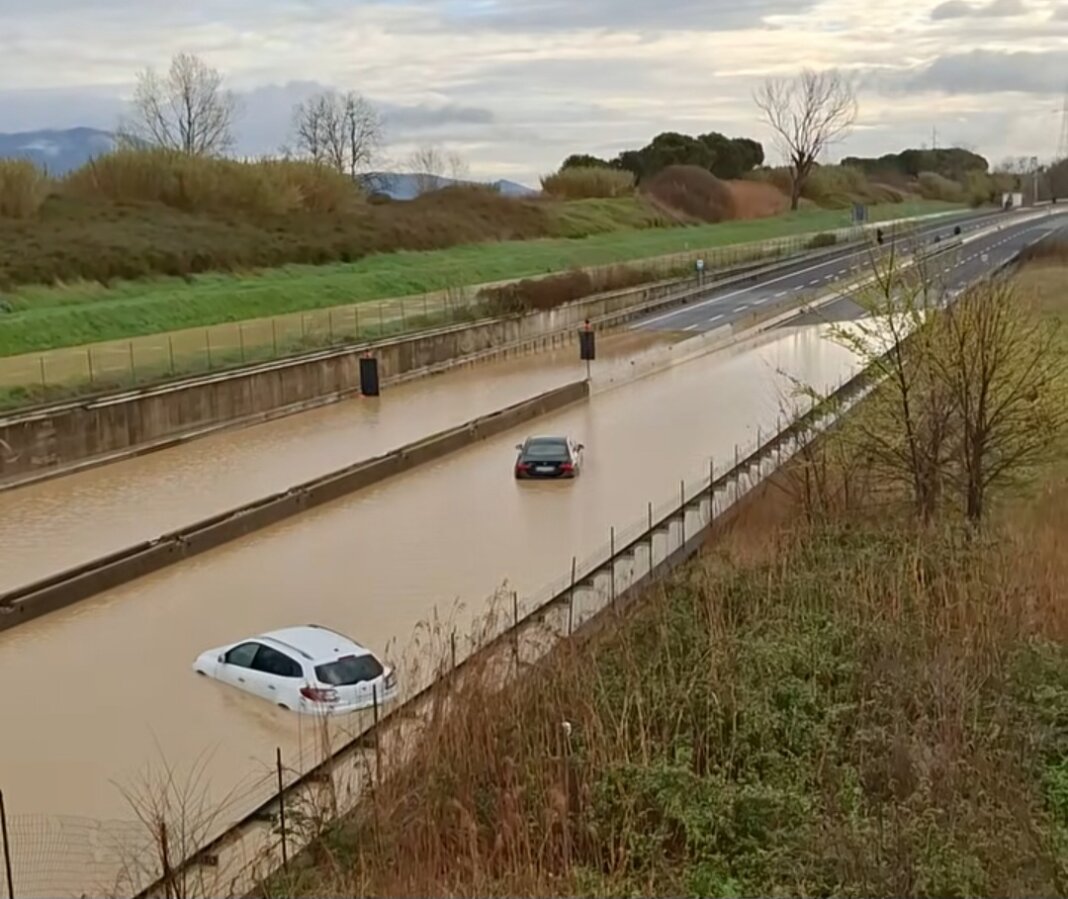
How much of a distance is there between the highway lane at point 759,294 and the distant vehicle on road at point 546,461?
19775mm

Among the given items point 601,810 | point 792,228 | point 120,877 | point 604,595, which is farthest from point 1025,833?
point 792,228

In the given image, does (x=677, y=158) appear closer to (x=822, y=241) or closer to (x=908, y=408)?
(x=822, y=241)

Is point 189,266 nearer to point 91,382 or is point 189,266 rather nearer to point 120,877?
point 91,382

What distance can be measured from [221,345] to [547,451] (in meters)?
14.4

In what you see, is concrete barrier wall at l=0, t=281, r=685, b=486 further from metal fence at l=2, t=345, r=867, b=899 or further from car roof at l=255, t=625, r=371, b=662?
metal fence at l=2, t=345, r=867, b=899

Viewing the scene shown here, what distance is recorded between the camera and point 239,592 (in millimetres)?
19953

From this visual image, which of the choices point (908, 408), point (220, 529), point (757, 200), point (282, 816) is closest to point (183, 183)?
point (220, 529)

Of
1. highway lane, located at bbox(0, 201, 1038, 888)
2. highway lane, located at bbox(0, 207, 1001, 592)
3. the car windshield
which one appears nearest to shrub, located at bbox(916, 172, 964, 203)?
highway lane, located at bbox(0, 207, 1001, 592)

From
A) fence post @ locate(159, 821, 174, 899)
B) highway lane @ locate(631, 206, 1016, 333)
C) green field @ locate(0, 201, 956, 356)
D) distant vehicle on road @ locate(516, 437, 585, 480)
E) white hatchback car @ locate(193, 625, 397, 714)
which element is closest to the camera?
fence post @ locate(159, 821, 174, 899)

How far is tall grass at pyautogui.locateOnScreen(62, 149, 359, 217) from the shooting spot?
69188 mm

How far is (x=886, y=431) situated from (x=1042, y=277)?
40572 millimetres

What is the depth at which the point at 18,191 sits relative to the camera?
5781cm

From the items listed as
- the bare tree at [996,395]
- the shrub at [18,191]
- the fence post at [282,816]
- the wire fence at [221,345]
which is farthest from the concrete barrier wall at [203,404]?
the shrub at [18,191]

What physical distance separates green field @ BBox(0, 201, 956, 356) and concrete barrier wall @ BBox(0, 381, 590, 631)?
1411 cm
